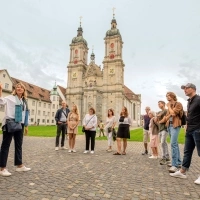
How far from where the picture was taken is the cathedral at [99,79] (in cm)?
6125

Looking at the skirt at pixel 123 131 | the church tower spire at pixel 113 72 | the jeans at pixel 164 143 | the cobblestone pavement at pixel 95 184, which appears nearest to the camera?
the cobblestone pavement at pixel 95 184

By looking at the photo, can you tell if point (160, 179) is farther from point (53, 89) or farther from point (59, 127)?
point (53, 89)

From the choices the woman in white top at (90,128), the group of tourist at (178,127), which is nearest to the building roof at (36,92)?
the woman in white top at (90,128)

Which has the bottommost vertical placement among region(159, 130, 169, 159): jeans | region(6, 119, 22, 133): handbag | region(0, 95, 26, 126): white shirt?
region(159, 130, 169, 159): jeans

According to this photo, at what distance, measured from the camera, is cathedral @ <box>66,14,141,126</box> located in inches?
2411

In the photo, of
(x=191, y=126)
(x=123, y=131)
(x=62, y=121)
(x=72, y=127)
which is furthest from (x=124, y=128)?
(x=191, y=126)

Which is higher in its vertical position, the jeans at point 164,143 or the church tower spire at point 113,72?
the church tower spire at point 113,72

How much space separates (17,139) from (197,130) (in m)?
4.88

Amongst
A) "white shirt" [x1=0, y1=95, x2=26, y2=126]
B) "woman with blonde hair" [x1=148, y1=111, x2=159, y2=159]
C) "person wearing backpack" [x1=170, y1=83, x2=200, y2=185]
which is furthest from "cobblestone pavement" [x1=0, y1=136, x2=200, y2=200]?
"woman with blonde hair" [x1=148, y1=111, x2=159, y2=159]

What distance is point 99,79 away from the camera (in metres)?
65.4

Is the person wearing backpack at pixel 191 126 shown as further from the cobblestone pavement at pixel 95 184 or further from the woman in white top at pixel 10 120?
the woman in white top at pixel 10 120

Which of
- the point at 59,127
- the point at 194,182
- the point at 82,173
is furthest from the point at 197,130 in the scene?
the point at 59,127

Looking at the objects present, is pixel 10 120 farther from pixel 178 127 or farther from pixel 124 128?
pixel 124 128

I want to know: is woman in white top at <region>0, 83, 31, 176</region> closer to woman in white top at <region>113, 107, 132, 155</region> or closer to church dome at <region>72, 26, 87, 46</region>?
woman in white top at <region>113, 107, 132, 155</region>
